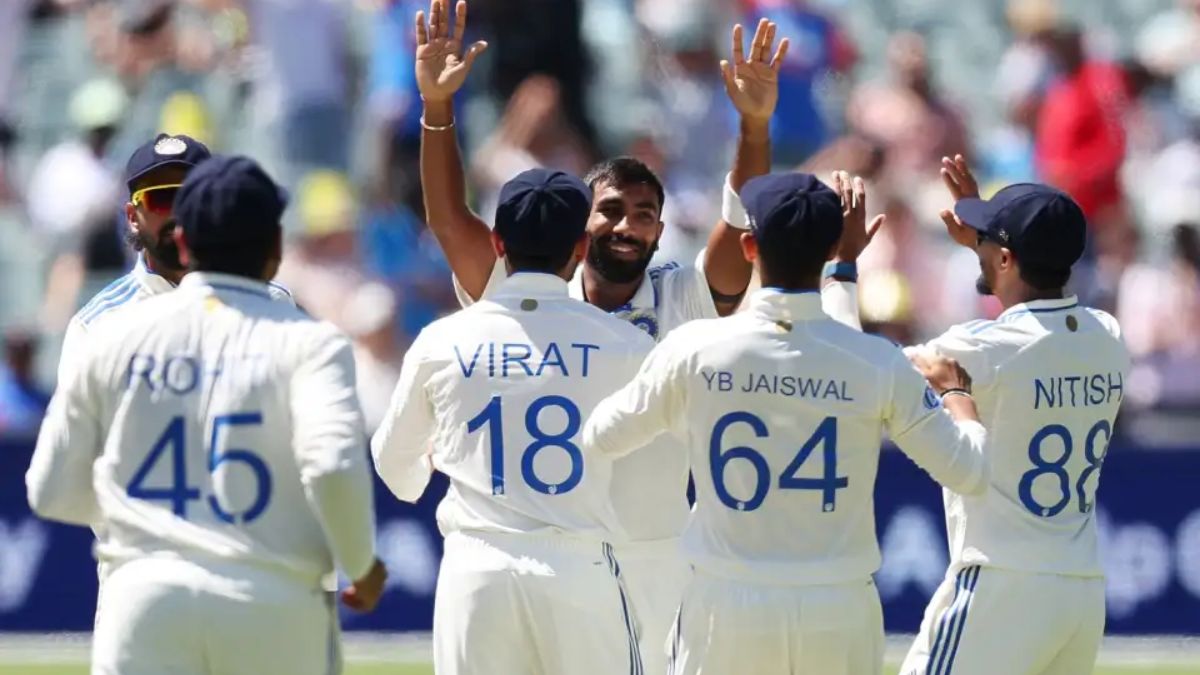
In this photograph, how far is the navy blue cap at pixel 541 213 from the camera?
21.0 ft

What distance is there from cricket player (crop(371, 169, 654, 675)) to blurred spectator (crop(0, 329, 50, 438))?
23.7ft

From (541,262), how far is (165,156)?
1.17 meters

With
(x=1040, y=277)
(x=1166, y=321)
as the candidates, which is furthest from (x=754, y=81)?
(x=1166, y=321)

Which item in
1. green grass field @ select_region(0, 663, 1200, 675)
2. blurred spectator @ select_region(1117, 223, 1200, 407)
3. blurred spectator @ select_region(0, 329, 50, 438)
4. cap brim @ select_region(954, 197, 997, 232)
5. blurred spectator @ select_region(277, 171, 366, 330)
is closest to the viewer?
cap brim @ select_region(954, 197, 997, 232)

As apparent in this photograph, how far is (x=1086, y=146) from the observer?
14891 mm

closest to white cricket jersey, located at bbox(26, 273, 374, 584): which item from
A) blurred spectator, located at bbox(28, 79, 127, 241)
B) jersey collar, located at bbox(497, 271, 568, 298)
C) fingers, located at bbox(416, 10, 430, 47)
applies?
jersey collar, located at bbox(497, 271, 568, 298)

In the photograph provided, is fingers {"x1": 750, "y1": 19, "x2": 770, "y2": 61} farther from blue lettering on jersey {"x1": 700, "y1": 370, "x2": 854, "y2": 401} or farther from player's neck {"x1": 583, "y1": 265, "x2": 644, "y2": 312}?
blue lettering on jersey {"x1": 700, "y1": 370, "x2": 854, "y2": 401}

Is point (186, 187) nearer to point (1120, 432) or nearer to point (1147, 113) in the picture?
point (1120, 432)

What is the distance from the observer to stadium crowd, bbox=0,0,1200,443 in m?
14.2

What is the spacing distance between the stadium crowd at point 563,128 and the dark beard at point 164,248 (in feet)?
22.0

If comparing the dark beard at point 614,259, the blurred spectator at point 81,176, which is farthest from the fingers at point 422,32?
the blurred spectator at point 81,176

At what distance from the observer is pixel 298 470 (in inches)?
214

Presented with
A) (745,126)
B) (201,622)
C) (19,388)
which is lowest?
(19,388)

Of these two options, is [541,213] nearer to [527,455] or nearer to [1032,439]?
[527,455]
